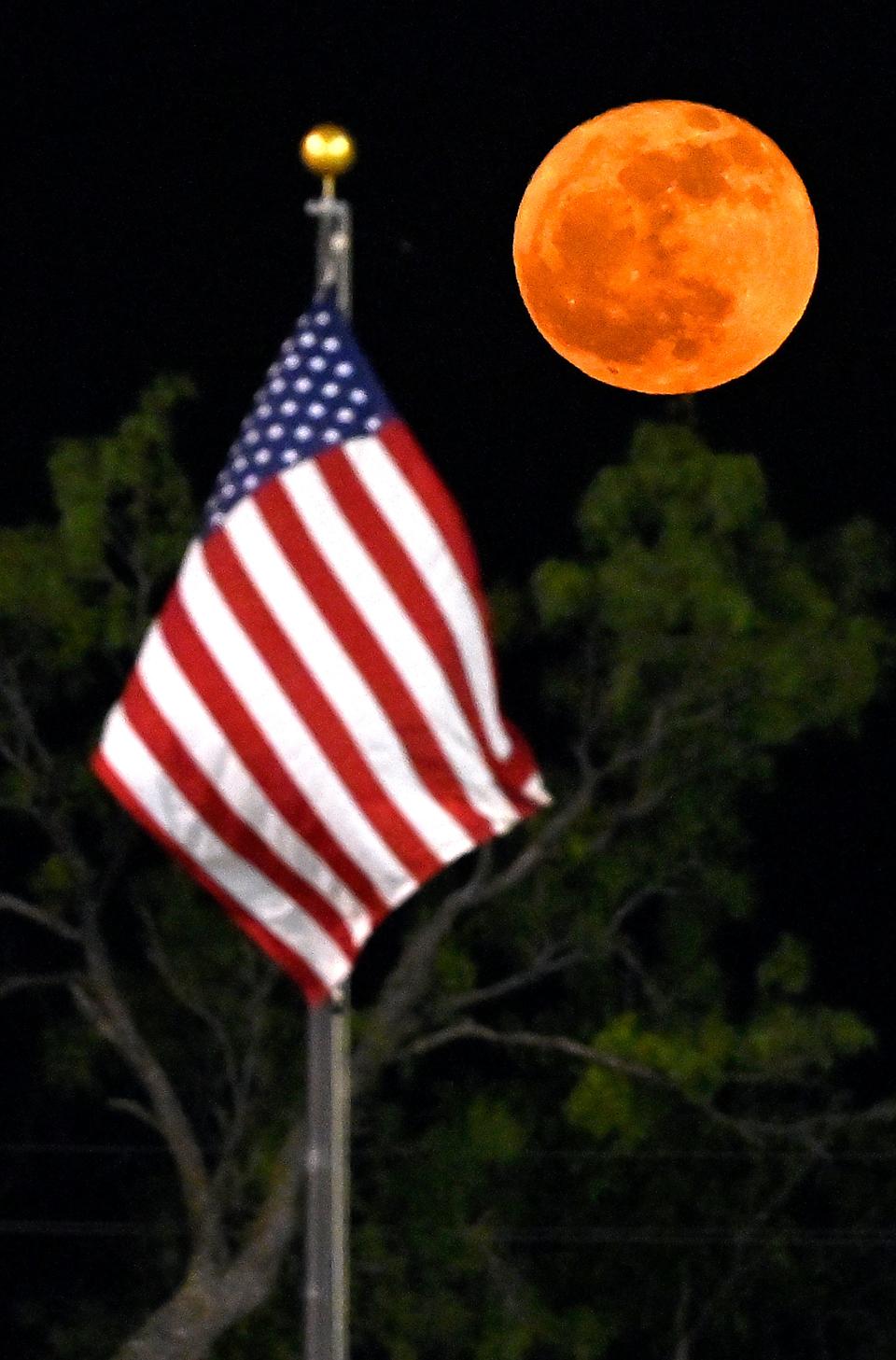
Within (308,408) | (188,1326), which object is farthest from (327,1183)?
(188,1326)

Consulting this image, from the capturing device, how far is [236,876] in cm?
1005

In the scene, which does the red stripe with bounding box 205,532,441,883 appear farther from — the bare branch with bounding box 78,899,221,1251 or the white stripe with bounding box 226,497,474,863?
the bare branch with bounding box 78,899,221,1251

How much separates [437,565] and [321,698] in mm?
571

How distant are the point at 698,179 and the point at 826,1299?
54.4 ft

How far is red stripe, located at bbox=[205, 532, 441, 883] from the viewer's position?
1008cm

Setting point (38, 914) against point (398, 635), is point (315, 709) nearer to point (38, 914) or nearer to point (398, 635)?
point (398, 635)

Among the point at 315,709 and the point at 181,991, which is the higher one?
the point at 315,709

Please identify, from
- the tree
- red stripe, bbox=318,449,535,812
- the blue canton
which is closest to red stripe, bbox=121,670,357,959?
red stripe, bbox=318,449,535,812

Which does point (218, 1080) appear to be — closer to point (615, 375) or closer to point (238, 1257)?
point (238, 1257)

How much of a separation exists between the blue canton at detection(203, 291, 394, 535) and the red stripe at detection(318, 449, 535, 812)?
0.10m

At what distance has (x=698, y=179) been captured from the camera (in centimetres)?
1041

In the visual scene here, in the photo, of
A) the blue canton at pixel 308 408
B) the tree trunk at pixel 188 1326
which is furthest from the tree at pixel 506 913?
the blue canton at pixel 308 408

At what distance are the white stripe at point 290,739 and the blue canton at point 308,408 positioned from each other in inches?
14.0

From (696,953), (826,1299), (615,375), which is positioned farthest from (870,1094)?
(615,375)
